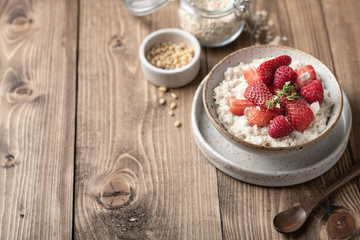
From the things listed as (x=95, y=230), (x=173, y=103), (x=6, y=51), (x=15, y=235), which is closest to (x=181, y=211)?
(x=95, y=230)

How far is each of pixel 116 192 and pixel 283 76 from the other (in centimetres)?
73

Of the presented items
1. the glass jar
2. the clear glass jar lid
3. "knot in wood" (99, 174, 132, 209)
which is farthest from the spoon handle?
the clear glass jar lid

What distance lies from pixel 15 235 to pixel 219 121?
0.82 metres

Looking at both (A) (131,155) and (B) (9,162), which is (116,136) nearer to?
(A) (131,155)

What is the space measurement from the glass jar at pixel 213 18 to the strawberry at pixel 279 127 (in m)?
0.58

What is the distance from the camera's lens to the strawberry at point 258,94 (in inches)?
61.2

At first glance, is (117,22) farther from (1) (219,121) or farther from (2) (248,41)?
(1) (219,121)

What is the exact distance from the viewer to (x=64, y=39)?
208 cm

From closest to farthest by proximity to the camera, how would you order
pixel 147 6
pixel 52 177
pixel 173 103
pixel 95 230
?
pixel 95 230 < pixel 52 177 < pixel 173 103 < pixel 147 6

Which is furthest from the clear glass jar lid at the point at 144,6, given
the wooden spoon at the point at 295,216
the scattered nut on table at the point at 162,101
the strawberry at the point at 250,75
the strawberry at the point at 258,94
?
the wooden spoon at the point at 295,216

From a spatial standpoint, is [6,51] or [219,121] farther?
[6,51]

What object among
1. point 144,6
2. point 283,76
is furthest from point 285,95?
point 144,6

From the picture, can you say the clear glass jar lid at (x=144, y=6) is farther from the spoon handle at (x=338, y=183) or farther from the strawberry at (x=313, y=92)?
the spoon handle at (x=338, y=183)

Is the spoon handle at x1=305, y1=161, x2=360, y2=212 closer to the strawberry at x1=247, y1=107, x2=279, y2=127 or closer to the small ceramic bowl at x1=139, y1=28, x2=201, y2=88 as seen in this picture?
the strawberry at x1=247, y1=107, x2=279, y2=127
